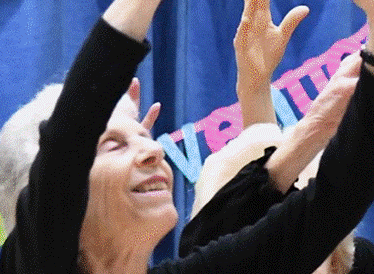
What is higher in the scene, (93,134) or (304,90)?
(93,134)

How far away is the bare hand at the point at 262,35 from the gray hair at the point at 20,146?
20 cm

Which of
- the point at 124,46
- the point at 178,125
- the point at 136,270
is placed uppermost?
the point at 124,46

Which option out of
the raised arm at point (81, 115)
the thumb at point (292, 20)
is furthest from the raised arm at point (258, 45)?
the raised arm at point (81, 115)

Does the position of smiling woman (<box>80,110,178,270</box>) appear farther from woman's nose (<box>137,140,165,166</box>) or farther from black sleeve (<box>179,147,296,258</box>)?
black sleeve (<box>179,147,296,258</box>)

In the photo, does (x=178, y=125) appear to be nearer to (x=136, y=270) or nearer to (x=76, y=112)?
(x=136, y=270)

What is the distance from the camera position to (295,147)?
0.84 meters

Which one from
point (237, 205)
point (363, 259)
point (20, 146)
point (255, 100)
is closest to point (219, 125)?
point (363, 259)

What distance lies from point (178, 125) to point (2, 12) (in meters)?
0.52

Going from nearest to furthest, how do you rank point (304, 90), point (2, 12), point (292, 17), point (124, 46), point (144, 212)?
point (124, 46)
point (144, 212)
point (292, 17)
point (2, 12)
point (304, 90)

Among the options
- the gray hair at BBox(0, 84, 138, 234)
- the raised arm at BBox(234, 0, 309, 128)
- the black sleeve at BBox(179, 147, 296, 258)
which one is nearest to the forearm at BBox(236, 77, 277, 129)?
the raised arm at BBox(234, 0, 309, 128)

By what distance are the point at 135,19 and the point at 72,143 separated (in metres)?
0.12

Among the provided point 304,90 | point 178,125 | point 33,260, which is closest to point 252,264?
point 33,260

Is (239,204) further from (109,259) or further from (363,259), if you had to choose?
(363,259)

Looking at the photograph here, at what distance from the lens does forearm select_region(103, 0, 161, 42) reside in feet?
2.03
